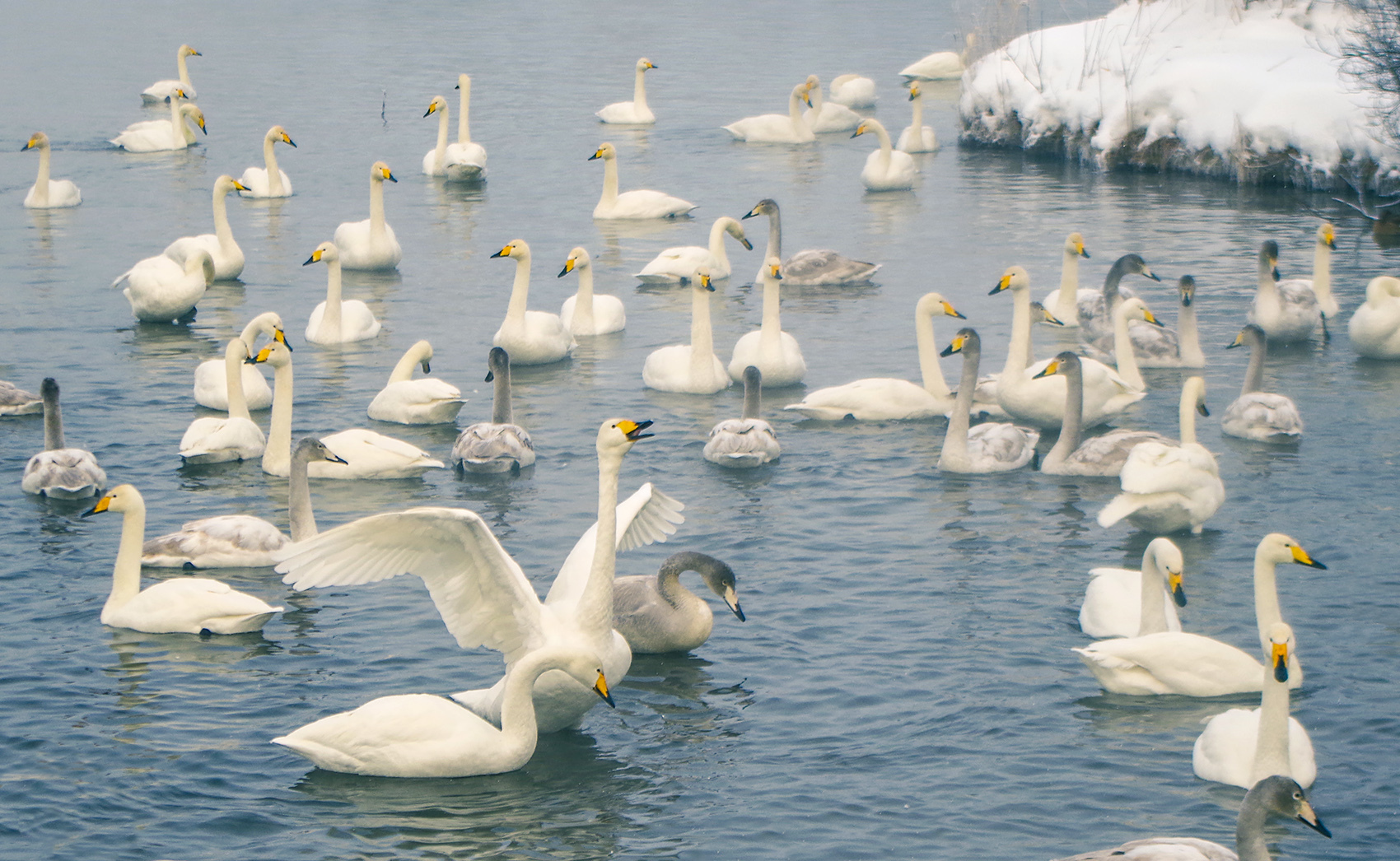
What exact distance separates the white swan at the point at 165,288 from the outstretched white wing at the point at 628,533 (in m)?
A: 9.39

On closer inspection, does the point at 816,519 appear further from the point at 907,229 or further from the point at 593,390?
the point at 907,229

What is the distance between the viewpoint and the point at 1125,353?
15945mm

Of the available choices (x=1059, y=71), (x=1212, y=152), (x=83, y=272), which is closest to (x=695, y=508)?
(x=83, y=272)

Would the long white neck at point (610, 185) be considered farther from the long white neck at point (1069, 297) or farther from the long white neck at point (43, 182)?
the long white neck at point (1069, 297)

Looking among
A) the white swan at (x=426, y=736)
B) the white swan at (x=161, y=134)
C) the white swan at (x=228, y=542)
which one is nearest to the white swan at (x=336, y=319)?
the white swan at (x=228, y=542)

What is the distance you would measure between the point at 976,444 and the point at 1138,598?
3670 millimetres

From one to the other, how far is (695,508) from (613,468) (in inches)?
143

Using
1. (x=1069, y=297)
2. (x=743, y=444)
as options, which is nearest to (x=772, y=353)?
(x=743, y=444)

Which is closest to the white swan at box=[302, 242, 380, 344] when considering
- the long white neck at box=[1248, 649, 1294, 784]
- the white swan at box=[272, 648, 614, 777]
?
the white swan at box=[272, 648, 614, 777]

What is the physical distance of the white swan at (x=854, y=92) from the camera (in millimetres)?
35938

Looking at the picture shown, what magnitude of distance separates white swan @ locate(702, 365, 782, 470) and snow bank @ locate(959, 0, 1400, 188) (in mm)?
14010

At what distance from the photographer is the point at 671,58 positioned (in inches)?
1731

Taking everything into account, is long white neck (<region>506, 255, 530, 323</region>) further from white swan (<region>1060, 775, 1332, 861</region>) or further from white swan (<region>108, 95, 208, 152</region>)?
white swan (<region>108, 95, 208, 152</region>)

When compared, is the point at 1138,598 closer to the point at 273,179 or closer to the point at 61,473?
the point at 61,473
